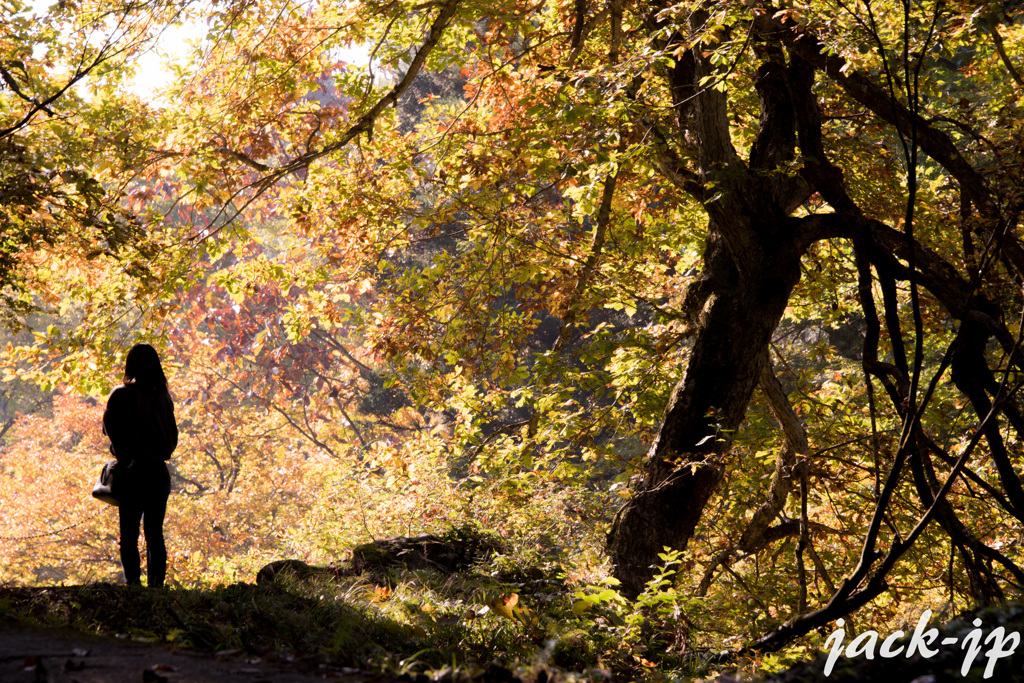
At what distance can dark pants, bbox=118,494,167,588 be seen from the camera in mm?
4535

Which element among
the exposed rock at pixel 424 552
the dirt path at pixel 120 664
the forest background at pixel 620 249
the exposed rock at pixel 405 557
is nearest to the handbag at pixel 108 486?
the forest background at pixel 620 249

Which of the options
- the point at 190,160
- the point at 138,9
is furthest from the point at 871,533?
the point at 138,9

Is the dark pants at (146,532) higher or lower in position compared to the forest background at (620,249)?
lower

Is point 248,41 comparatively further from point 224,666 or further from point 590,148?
point 224,666

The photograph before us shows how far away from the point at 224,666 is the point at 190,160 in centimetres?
545

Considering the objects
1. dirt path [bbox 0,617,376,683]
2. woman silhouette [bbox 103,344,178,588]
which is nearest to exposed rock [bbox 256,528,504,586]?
woman silhouette [bbox 103,344,178,588]

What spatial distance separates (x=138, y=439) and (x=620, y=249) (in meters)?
5.85

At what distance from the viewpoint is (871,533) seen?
2715 millimetres

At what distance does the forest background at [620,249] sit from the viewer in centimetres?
464

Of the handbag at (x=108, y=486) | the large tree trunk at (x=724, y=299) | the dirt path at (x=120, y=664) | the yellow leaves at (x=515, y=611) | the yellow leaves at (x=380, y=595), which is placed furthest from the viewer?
the large tree trunk at (x=724, y=299)

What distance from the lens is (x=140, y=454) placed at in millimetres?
4527

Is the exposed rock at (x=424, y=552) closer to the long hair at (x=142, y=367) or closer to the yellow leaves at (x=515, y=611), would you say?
the yellow leaves at (x=515, y=611)

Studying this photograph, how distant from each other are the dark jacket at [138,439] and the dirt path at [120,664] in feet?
5.15

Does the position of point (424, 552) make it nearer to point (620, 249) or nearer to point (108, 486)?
point (108, 486)
